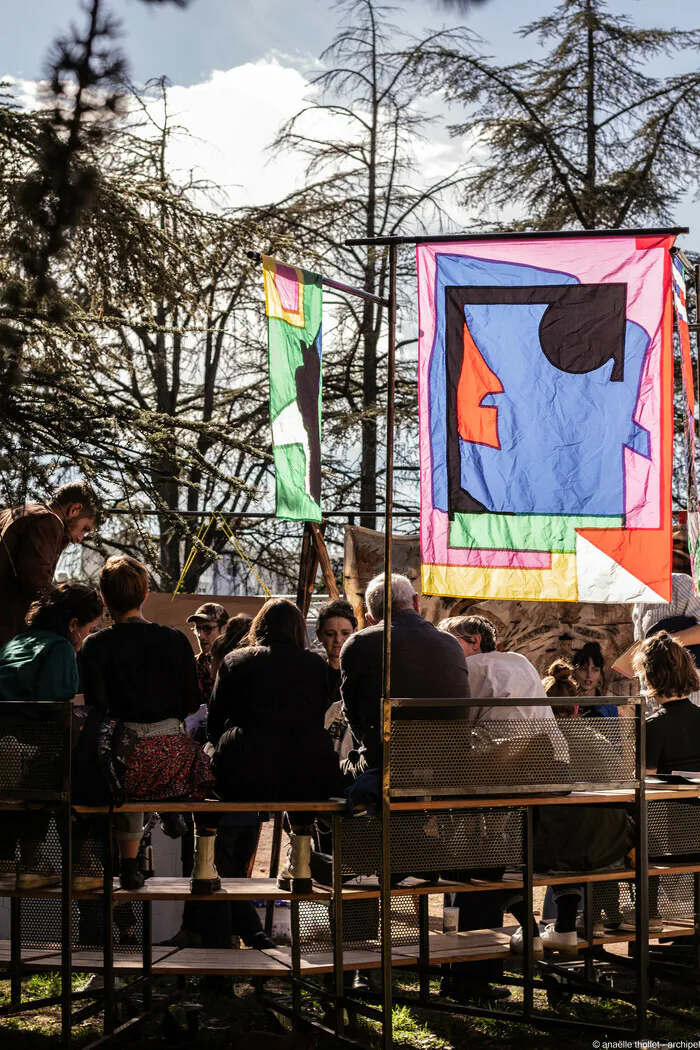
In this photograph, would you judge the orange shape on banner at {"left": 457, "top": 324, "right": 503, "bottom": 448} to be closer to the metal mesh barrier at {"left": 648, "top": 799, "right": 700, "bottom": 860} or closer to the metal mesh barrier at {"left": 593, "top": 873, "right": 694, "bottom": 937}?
the metal mesh barrier at {"left": 648, "top": 799, "right": 700, "bottom": 860}

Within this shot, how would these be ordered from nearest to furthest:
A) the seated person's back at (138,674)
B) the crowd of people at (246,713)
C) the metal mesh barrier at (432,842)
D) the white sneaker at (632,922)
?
the metal mesh barrier at (432,842), the crowd of people at (246,713), the seated person's back at (138,674), the white sneaker at (632,922)

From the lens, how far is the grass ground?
5.16 meters

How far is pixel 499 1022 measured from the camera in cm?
562

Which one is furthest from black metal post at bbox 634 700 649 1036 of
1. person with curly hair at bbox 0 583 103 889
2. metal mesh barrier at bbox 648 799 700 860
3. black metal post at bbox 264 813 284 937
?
person with curly hair at bbox 0 583 103 889

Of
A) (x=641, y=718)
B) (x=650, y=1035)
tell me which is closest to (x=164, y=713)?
(x=641, y=718)

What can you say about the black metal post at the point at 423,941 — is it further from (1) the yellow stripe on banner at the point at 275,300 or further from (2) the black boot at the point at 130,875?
(1) the yellow stripe on banner at the point at 275,300

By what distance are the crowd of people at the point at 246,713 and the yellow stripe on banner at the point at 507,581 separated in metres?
0.29

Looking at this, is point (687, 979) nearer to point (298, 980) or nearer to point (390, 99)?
point (298, 980)

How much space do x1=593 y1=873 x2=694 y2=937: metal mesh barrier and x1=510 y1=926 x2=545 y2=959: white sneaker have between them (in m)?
0.38

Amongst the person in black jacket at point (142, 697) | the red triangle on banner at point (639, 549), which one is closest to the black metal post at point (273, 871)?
the person in black jacket at point (142, 697)

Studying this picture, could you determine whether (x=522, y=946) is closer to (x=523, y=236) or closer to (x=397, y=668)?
(x=397, y=668)

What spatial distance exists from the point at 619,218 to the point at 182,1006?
14382 mm

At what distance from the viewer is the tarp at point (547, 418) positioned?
513cm

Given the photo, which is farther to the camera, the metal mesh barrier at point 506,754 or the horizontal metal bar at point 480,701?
the metal mesh barrier at point 506,754
